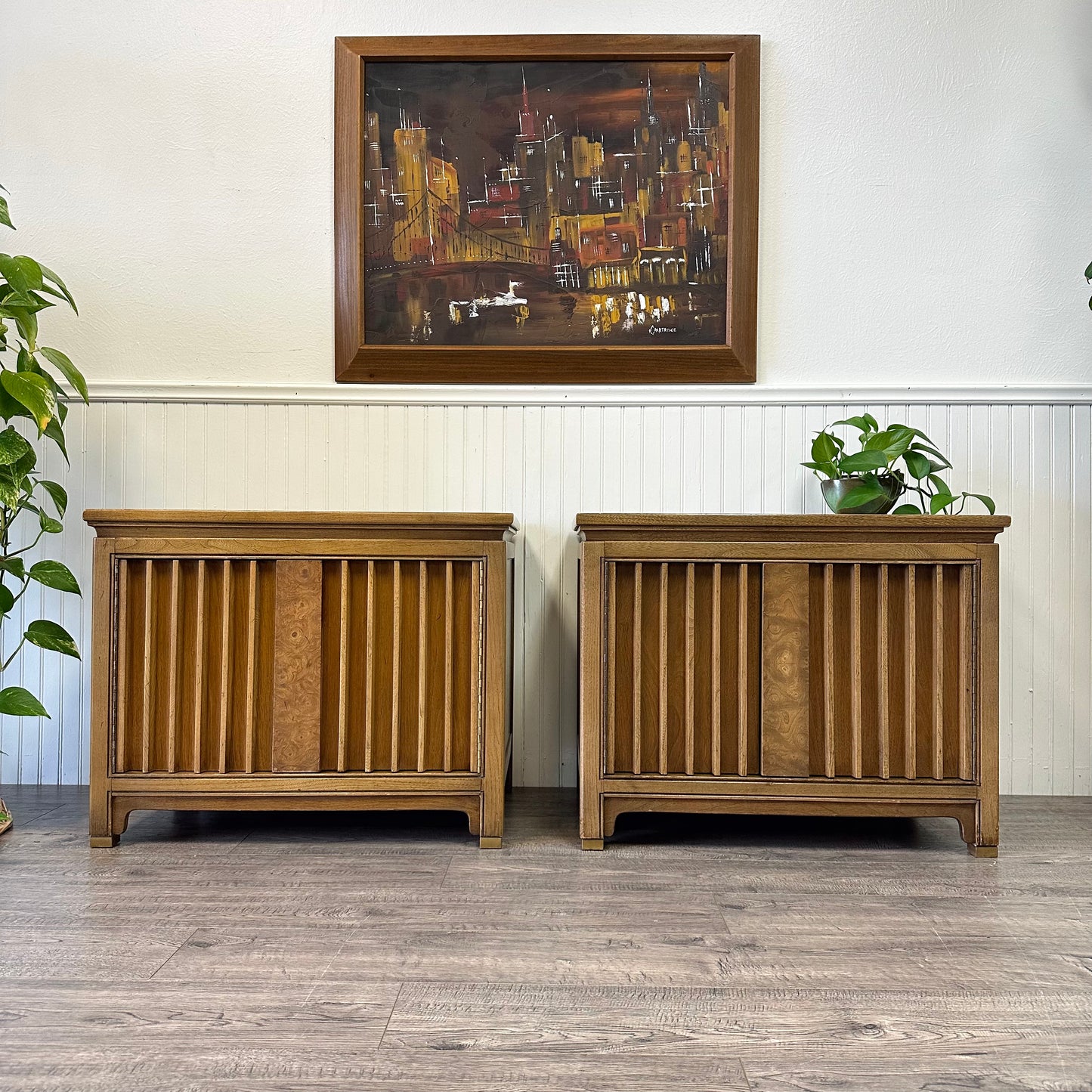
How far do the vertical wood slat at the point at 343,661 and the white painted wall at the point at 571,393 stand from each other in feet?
1.51

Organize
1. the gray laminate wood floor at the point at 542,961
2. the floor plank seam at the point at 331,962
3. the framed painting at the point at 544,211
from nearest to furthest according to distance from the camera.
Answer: the gray laminate wood floor at the point at 542,961 → the floor plank seam at the point at 331,962 → the framed painting at the point at 544,211

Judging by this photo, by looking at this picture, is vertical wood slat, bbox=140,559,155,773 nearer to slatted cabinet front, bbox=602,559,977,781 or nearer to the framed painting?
the framed painting

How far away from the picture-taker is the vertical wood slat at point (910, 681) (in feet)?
4.52

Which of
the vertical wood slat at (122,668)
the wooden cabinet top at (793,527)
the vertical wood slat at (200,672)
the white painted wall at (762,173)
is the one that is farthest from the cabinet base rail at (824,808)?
the white painted wall at (762,173)

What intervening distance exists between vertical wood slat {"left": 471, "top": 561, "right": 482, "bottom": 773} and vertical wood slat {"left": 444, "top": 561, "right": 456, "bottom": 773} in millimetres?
35

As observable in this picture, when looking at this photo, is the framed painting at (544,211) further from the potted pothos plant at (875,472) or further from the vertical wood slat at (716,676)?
the vertical wood slat at (716,676)

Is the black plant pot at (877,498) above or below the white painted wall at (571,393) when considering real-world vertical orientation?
below

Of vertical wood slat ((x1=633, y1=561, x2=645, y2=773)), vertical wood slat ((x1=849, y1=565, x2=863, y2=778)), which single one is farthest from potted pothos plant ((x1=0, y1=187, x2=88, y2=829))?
vertical wood slat ((x1=849, y1=565, x2=863, y2=778))

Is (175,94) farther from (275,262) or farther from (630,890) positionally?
(630,890)

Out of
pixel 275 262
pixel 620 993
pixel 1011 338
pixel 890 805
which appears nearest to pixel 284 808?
pixel 620 993

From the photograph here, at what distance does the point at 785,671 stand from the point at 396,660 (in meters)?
0.67

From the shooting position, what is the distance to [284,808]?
54.5 inches

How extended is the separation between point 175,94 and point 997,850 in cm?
225

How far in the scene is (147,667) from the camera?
139 centimetres
